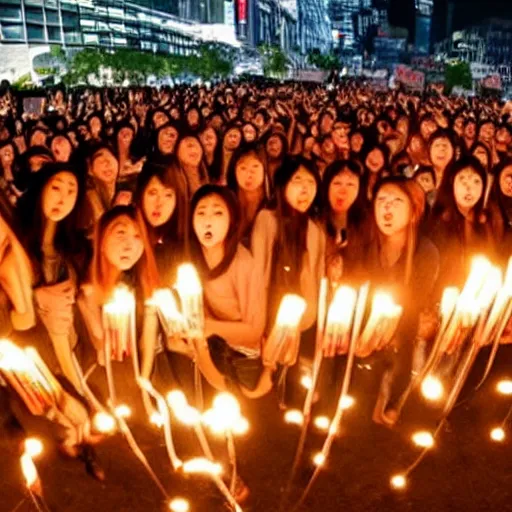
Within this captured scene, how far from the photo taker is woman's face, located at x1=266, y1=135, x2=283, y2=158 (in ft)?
30.5

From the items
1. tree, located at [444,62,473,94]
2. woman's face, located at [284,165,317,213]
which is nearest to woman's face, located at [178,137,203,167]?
woman's face, located at [284,165,317,213]

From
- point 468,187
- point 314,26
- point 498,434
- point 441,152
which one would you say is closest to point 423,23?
point 314,26

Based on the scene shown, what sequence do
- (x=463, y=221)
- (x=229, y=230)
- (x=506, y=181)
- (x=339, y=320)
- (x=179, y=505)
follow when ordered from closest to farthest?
(x=339, y=320), (x=179, y=505), (x=229, y=230), (x=463, y=221), (x=506, y=181)

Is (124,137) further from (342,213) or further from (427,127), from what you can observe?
(342,213)

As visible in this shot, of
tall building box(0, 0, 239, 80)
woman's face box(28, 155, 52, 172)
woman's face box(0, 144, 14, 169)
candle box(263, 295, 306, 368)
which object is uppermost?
tall building box(0, 0, 239, 80)

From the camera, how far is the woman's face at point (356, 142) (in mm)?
10156

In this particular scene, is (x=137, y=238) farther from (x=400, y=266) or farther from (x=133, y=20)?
(x=133, y=20)

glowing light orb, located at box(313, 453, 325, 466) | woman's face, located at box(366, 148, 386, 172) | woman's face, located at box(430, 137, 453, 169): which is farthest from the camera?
woman's face, located at box(366, 148, 386, 172)

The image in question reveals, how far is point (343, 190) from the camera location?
6016mm

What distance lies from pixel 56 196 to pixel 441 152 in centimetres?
475

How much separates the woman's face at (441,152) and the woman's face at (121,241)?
4634 mm

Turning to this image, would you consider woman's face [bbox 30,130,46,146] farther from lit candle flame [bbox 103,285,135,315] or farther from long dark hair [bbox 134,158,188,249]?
lit candle flame [bbox 103,285,135,315]

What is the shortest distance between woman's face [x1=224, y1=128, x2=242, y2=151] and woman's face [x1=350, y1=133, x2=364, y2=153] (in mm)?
1589

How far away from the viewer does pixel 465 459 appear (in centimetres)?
482
